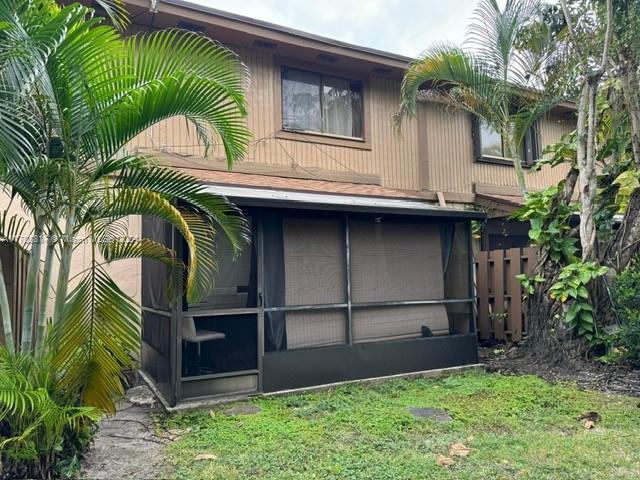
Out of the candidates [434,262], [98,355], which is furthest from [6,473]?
[434,262]

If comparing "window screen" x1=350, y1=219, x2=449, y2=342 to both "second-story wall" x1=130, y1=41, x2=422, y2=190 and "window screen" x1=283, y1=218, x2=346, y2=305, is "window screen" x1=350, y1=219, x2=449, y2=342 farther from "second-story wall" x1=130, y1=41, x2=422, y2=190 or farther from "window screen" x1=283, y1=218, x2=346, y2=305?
"second-story wall" x1=130, y1=41, x2=422, y2=190

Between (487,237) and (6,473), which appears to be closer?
(6,473)

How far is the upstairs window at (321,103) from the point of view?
8812mm

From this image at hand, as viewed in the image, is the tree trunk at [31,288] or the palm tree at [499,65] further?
the palm tree at [499,65]

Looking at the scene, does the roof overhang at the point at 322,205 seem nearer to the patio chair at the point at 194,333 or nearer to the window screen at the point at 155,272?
the window screen at the point at 155,272

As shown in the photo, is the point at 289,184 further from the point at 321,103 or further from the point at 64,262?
the point at 64,262

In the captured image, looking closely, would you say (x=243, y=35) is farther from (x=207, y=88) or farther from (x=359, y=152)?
(x=207, y=88)

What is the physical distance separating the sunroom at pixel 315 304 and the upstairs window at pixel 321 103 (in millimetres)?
2377

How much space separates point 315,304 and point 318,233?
2.87 ft

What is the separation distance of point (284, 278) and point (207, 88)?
2.78 meters

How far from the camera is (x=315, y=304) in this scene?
602 centimetres

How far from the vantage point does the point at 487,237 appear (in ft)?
34.0

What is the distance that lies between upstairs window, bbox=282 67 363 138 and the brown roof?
1029 millimetres

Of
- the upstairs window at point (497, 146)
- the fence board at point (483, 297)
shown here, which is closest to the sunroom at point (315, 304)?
the fence board at point (483, 297)
